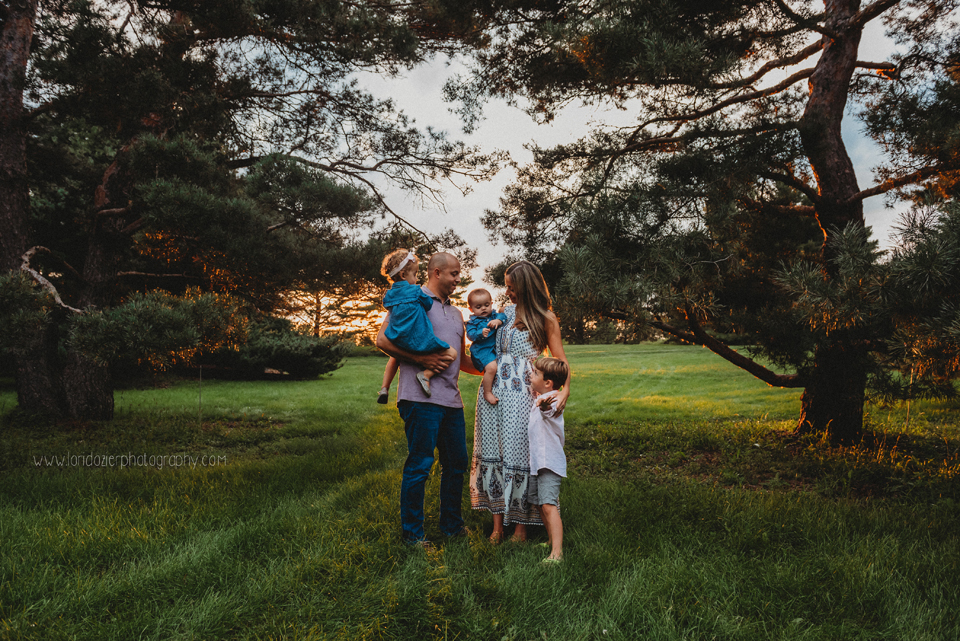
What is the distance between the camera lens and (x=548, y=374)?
9.45 ft

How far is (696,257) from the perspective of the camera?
357cm

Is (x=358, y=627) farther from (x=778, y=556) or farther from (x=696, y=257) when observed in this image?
(x=696, y=257)

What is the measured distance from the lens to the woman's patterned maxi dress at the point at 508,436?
2.98 metres

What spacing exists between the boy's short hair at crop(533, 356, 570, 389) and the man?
56 centimetres

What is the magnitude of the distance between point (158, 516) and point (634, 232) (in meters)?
4.24

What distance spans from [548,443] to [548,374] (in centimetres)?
43

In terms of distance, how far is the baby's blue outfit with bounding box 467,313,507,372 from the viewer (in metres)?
3.20

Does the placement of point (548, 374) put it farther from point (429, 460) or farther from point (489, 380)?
point (429, 460)

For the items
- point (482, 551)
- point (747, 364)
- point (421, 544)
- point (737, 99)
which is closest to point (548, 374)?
point (482, 551)

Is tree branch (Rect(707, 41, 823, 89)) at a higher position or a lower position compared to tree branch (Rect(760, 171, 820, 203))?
higher

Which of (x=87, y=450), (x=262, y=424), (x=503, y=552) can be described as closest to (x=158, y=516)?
(x=503, y=552)

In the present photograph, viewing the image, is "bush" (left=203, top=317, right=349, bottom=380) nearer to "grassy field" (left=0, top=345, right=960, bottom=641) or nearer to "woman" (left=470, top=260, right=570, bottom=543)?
"grassy field" (left=0, top=345, right=960, bottom=641)

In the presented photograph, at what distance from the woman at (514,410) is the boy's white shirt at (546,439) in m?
0.13

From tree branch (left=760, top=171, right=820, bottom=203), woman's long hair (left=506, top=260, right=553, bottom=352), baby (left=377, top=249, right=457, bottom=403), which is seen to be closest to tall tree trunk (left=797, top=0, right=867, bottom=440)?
tree branch (left=760, top=171, right=820, bottom=203)
